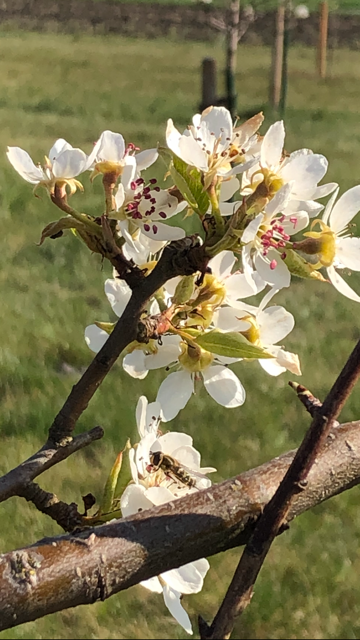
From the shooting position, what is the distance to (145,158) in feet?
1.42

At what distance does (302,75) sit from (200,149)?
7.34m

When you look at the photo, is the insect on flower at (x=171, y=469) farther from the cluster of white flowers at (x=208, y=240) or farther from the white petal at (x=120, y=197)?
the white petal at (x=120, y=197)

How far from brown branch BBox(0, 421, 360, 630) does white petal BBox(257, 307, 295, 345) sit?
3.4 inches

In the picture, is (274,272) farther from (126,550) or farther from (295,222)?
(126,550)

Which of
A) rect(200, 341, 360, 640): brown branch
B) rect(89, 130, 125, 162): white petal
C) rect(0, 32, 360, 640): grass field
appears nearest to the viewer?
rect(200, 341, 360, 640): brown branch

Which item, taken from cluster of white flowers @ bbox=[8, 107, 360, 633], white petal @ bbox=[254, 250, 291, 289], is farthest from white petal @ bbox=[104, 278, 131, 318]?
white petal @ bbox=[254, 250, 291, 289]

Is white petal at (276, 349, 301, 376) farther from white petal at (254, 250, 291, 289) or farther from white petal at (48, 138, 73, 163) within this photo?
white petal at (48, 138, 73, 163)

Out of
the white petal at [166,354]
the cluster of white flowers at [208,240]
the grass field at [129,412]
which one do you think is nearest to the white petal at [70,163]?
the cluster of white flowers at [208,240]

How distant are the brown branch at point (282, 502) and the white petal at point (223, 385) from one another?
0.12m

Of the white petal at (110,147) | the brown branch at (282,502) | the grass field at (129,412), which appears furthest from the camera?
the grass field at (129,412)

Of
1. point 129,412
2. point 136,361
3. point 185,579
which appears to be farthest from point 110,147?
point 129,412

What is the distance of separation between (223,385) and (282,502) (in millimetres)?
129

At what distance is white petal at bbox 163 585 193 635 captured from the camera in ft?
1.40

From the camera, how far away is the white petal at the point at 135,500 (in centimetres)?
41
